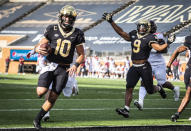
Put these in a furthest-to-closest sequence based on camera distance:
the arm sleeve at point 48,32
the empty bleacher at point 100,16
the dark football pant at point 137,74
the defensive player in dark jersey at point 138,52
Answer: the empty bleacher at point 100,16, the dark football pant at point 137,74, the defensive player in dark jersey at point 138,52, the arm sleeve at point 48,32

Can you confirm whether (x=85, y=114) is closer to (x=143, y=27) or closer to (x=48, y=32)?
(x=143, y=27)

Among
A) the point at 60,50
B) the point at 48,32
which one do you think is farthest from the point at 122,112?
the point at 48,32

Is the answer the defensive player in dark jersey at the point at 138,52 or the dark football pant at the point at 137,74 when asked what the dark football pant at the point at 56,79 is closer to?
the defensive player in dark jersey at the point at 138,52

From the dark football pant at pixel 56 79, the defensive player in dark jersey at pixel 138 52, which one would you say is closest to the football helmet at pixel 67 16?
the dark football pant at pixel 56 79

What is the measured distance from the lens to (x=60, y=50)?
25.2 ft

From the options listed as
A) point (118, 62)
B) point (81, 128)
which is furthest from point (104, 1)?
point (81, 128)

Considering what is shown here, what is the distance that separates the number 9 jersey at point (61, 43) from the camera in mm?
7691

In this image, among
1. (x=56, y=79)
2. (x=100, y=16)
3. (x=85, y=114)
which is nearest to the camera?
(x=56, y=79)

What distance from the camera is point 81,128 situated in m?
7.01

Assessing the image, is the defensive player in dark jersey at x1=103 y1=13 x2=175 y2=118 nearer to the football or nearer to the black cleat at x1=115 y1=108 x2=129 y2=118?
the black cleat at x1=115 y1=108 x2=129 y2=118

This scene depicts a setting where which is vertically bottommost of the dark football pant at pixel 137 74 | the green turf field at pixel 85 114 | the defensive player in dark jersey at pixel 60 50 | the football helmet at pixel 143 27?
the green turf field at pixel 85 114

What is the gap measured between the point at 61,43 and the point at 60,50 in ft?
0.37

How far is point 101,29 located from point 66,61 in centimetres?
4033

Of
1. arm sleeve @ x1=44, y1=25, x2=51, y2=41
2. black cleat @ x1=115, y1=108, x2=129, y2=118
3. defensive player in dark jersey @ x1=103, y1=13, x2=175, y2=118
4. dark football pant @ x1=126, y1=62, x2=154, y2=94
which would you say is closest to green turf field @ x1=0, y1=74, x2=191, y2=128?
black cleat @ x1=115, y1=108, x2=129, y2=118
